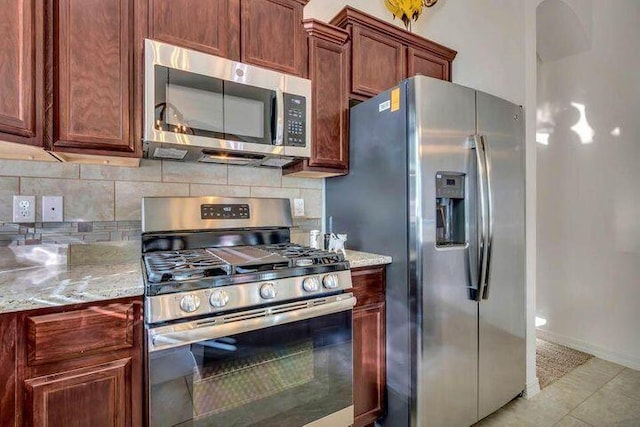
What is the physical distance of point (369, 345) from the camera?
1.66 meters

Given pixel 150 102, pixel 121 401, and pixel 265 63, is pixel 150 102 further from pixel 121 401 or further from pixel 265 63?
pixel 121 401

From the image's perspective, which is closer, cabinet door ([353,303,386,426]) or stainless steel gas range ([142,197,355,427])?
stainless steel gas range ([142,197,355,427])

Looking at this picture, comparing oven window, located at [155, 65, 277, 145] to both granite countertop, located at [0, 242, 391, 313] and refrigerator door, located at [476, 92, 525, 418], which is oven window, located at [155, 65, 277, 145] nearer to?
granite countertop, located at [0, 242, 391, 313]

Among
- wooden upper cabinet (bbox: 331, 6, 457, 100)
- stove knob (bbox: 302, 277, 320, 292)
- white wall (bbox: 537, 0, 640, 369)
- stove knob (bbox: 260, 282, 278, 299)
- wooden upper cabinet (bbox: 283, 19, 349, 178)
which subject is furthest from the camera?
white wall (bbox: 537, 0, 640, 369)

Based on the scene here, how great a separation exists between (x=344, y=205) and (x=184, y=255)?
1.00 m

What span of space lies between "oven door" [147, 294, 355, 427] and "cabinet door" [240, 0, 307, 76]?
126cm

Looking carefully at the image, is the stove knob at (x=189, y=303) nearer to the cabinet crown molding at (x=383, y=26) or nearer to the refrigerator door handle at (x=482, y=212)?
the refrigerator door handle at (x=482, y=212)

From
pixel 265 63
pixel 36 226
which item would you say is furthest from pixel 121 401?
pixel 265 63

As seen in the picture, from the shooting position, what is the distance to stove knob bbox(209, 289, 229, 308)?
3.80 ft

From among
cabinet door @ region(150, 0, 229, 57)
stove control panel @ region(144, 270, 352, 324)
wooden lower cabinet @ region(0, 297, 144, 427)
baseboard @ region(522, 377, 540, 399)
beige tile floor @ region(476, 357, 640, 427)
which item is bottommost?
beige tile floor @ region(476, 357, 640, 427)

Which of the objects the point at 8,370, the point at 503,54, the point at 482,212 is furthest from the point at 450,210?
the point at 8,370

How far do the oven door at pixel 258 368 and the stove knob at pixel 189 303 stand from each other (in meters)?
0.05

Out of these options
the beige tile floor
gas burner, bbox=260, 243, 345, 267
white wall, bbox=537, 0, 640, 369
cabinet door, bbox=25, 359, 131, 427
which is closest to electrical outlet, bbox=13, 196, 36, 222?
cabinet door, bbox=25, 359, 131, 427

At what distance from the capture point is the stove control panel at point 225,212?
176 centimetres
